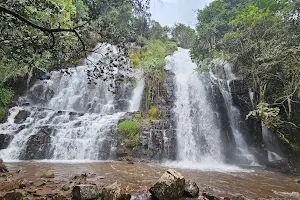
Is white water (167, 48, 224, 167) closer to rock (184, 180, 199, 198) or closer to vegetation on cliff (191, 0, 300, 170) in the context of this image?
vegetation on cliff (191, 0, 300, 170)

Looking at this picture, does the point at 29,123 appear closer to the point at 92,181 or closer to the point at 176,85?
the point at 92,181

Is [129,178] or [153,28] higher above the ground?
[153,28]

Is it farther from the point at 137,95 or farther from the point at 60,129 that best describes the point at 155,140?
the point at 137,95

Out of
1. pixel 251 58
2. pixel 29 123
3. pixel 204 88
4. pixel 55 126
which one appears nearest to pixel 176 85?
pixel 204 88

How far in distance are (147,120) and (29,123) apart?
691 centimetres

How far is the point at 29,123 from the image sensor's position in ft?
41.9

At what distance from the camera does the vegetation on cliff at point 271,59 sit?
1016 centimetres

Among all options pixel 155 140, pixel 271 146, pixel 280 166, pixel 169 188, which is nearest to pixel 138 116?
pixel 155 140

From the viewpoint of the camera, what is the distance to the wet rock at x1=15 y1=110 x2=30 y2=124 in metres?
13.2

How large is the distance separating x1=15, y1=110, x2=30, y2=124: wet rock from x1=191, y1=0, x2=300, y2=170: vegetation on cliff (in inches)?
493

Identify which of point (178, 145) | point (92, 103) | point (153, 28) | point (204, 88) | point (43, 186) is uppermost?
point (153, 28)

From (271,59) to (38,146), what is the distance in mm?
12691

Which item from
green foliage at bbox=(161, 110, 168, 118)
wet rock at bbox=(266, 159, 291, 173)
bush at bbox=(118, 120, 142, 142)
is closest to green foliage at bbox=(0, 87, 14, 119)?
bush at bbox=(118, 120, 142, 142)

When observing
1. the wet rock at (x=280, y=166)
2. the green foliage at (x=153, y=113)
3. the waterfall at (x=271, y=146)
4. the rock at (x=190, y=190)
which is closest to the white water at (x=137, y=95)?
the green foliage at (x=153, y=113)
